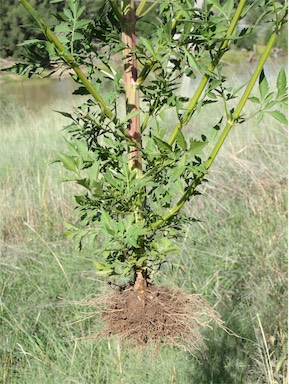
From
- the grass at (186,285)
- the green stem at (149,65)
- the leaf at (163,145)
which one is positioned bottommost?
the grass at (186,285)

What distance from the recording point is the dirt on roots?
0.66 metres

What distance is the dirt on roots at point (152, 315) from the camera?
2.18 feet

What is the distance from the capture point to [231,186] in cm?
261

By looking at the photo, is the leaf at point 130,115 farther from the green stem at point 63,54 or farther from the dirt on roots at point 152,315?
the dirt on roots at point 152,315

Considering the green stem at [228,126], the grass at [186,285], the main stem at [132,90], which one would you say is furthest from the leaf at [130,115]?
the grass at [186,285]

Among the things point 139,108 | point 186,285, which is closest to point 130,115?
point 139,108

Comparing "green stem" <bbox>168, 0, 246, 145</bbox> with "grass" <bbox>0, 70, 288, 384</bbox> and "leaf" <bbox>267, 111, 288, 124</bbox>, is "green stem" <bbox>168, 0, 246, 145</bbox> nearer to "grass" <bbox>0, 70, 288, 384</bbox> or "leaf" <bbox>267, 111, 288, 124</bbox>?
"leaf" <bbox>267, 111, 288, 124</bbox>

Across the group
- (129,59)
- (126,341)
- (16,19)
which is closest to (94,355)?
(126,341)

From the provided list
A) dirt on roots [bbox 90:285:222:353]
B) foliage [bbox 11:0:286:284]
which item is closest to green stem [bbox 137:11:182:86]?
foliage [bbox 11:0:286:284]

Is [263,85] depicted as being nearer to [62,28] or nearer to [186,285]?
[62,28]

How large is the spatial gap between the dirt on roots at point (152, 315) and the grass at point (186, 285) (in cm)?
30

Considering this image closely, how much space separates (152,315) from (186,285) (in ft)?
4.13

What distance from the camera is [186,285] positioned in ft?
6.24

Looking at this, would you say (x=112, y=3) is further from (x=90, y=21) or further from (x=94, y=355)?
(x=94, y=355)
